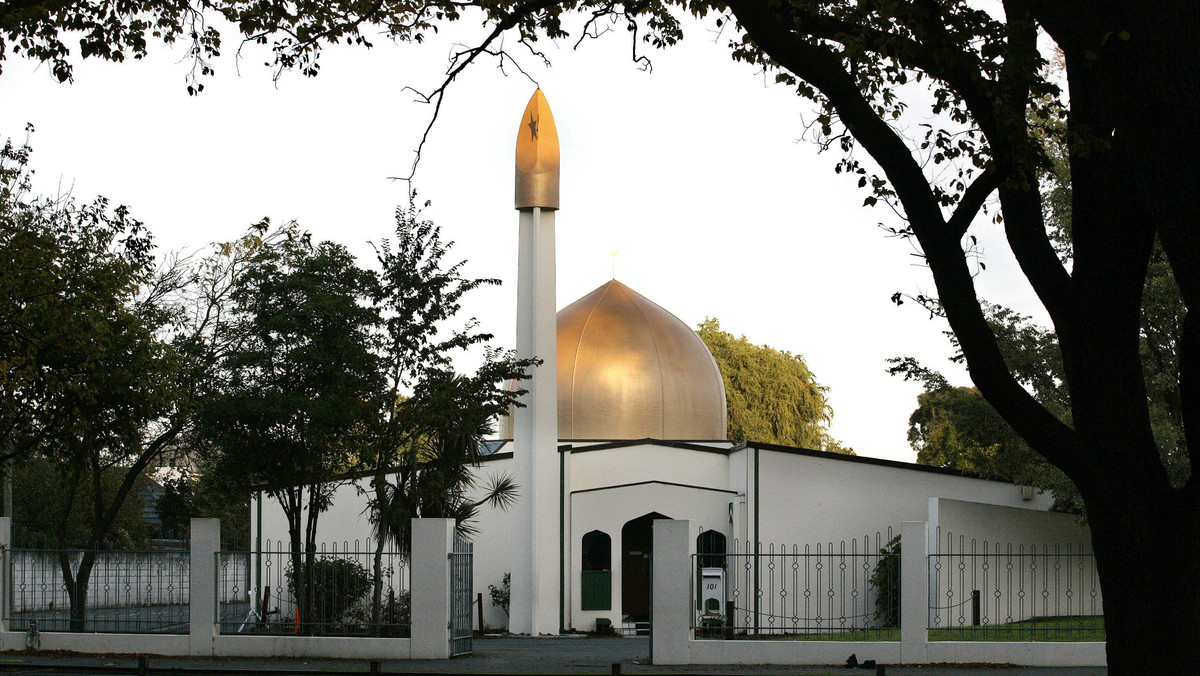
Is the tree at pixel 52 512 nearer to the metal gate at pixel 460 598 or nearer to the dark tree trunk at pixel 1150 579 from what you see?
the metal gate at pixel 460 598

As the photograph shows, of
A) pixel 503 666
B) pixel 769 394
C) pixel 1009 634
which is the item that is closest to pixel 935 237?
pixel 503 666

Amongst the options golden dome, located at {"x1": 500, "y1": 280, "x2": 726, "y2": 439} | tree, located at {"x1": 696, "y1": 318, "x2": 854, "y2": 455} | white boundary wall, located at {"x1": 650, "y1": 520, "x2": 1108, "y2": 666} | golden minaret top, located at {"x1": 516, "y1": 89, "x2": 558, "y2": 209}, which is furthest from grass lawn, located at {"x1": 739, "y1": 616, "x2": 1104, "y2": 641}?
tree, located at {"x1": 696, "y1": 318, "x2": 854, "y2": 455}

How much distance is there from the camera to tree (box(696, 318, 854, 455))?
53688 mm

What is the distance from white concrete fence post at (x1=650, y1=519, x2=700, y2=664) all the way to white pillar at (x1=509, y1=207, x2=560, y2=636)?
389 inches

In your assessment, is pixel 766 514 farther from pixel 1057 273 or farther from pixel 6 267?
pixel 1057 273

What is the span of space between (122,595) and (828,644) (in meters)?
10.2

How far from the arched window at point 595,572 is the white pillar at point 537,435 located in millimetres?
859

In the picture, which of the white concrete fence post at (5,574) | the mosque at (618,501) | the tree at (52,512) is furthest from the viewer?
the tree at (52,512)

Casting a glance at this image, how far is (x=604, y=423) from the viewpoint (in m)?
32.4

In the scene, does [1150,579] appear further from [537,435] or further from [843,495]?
[843,495]

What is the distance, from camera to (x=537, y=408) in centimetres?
2580

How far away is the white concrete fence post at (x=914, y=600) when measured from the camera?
15.7 m

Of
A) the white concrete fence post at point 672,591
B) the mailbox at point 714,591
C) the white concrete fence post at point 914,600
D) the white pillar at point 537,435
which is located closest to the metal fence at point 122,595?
the white concrete fence post at point 672,591

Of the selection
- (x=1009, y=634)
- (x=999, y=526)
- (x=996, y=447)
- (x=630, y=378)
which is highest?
(x=630, y=378)
